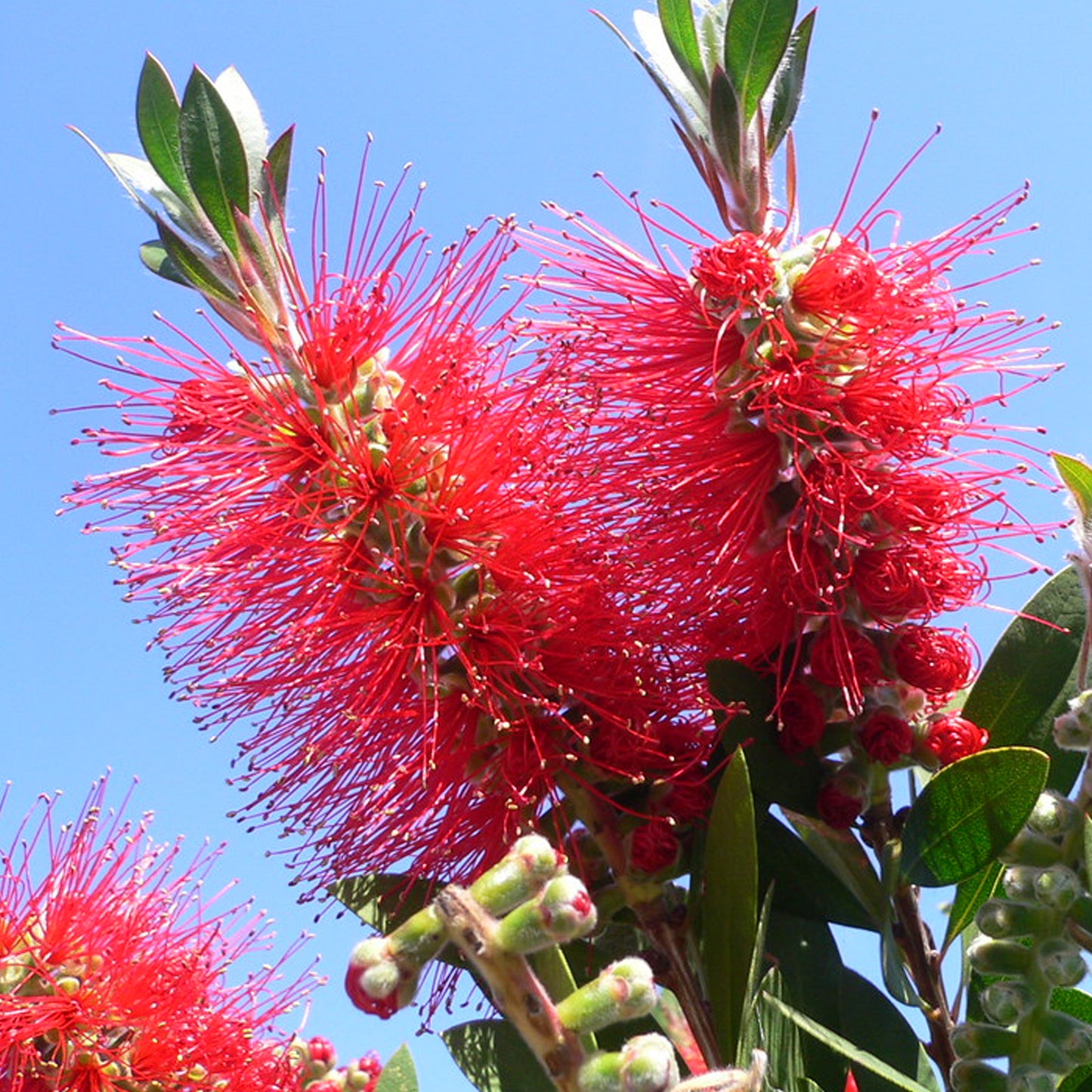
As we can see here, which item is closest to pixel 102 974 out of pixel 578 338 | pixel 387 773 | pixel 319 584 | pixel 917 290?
pixel 387 773

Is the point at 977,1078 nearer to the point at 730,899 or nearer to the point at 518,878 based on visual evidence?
the point at 730,899

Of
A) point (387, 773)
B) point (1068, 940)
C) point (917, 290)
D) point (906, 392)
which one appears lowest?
point (1068, 940)

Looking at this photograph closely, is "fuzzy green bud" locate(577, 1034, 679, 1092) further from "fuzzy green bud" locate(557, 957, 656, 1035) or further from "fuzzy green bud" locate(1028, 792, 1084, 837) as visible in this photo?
"fuzzy green bud" locate(1028, 792, 1084, 837)

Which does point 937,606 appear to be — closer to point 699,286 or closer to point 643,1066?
point 699,286

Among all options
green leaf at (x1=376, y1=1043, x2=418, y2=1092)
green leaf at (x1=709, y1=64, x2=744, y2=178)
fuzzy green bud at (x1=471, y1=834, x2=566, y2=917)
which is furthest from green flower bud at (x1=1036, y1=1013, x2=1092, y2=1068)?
green leaf at (x1=709, y1=64, x2=744, y2=178)

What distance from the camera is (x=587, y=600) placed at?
5.72ft

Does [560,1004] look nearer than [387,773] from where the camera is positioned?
Yes

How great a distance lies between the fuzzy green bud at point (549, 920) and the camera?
3.21 ft

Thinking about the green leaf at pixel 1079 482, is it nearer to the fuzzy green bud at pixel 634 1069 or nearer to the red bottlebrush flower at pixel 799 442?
the red bottlebrush flower at pixel 799 442

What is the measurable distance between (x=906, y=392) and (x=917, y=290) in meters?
0.18

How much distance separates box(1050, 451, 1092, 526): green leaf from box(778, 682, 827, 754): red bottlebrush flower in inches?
14.7

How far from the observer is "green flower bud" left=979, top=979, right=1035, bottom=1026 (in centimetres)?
141

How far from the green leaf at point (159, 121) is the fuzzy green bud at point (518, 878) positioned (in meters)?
1.11

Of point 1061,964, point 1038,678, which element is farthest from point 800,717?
point 1061,964
